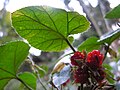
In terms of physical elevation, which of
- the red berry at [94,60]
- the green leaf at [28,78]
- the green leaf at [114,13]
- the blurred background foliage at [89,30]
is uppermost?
the blurred background foliage at [89,30]

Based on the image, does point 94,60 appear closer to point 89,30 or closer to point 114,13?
point 114,13

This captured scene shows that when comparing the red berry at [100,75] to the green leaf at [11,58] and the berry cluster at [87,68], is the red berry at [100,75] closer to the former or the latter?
the berry cluster at [87,68]

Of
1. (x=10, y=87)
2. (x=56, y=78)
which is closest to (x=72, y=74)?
(x=56, y=78)

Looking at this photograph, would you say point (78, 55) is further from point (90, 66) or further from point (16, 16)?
point (16, 16)

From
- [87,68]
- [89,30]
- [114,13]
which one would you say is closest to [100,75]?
[87,68]

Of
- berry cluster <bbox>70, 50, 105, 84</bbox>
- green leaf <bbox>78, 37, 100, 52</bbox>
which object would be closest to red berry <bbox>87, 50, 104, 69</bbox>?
berry cluster <bbox>70, 50, 105, 84</bbox>

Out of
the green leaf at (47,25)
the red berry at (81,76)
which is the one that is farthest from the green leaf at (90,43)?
the red berry at (81,76)
